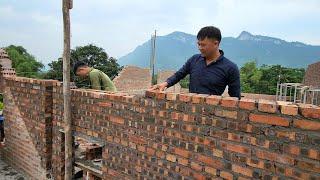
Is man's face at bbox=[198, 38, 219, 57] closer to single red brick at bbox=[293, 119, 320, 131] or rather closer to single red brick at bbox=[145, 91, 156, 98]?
single red brick at bbox=[145, 91, 156, 98]

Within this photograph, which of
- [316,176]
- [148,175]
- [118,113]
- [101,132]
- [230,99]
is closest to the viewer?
[316,176]

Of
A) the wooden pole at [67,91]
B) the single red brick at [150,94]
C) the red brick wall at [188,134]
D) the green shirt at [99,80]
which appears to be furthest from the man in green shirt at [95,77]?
the single red brick at [150,94]

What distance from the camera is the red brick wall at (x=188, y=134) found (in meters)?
2.21

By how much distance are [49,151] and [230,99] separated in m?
3.41

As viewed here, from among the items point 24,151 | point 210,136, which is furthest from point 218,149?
point 24,151

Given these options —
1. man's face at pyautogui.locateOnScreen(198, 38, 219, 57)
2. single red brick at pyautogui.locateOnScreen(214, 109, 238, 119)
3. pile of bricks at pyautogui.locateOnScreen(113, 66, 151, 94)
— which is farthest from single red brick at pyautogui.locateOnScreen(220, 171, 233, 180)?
pile of bricks at pyautogui.locateOnScreen(113, 66, 151, 94)

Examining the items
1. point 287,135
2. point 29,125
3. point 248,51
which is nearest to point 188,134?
point 287,135

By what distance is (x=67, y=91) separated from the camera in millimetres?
4148

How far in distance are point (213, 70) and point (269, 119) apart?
3.06ft

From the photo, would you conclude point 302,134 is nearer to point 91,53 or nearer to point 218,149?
point 218,149

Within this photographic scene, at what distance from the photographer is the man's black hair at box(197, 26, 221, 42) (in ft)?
10.3

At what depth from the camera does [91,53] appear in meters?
33.5

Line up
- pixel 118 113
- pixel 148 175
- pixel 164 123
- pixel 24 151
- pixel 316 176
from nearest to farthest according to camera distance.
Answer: pixel 316 176 < pixel 164 123 < pixel 148 175 < pixel 118 113 < pixel 24 151

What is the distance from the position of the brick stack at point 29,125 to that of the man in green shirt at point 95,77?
570mm
